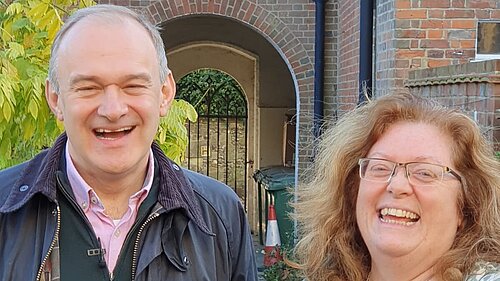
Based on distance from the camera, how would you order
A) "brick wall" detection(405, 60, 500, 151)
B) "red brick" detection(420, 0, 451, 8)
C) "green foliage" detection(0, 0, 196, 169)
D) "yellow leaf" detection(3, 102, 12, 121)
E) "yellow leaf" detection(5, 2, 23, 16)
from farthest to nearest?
"red brick" detection(420, 0, 451, 8) < "brick wall" detection(405, 60, 500, 151) < "yellow leaf" detection(5, 2, 23, 16) < "green foliage" detection(0, 0, 196, 169) < "yellow leaf" detection(3, 102, 12, 121)

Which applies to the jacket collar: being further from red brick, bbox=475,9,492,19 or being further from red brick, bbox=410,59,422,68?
red brick, bbox=475,9,492,19

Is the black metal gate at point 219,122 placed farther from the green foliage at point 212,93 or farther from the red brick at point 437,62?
the red brick at point 437,62

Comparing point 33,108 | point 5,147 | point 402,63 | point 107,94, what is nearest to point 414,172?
point 107,94

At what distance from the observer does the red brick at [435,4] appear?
18.9 feet

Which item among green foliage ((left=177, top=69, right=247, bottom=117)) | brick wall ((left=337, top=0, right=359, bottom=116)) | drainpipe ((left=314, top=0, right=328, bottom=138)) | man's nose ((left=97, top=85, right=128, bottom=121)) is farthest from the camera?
green foliage ((left=177, top=69, right=247, bottom=117))

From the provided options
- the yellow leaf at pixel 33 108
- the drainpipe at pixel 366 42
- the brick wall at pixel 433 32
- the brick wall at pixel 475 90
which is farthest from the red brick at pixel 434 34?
the yellow leaf at pixel 33 108

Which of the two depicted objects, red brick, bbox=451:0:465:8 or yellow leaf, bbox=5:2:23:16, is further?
red brick, bbox=451:0:465:8

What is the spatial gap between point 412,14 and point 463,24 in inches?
16.5

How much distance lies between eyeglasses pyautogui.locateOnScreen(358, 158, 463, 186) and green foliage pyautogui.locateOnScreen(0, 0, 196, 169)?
1509 millimetres

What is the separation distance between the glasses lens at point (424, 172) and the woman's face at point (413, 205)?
Result: 1cm

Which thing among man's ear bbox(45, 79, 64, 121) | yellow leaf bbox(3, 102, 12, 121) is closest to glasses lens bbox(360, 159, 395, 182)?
man's ear bbox(45, 79, 64, 121)

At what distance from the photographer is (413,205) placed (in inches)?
82.7

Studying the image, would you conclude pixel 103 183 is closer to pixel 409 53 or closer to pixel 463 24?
pixel 409 53

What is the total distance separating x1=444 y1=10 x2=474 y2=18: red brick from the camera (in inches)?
228
